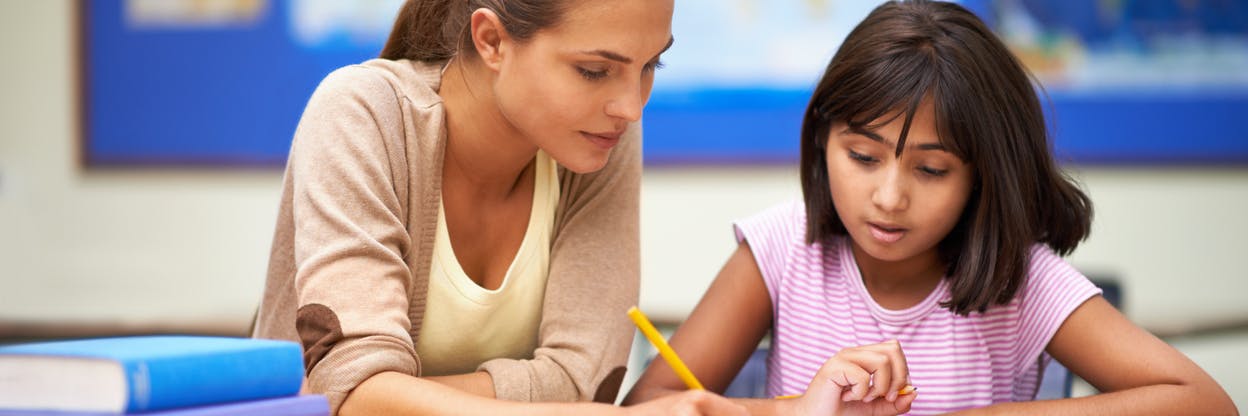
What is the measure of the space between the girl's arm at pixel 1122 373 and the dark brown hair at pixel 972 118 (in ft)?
0.28

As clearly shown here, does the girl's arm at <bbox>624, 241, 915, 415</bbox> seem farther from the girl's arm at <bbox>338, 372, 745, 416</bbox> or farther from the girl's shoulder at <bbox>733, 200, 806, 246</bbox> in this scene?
the girl's arm at <bbox>338, 372, 745, 416</bbox>

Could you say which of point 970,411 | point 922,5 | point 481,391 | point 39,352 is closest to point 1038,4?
point 922,5

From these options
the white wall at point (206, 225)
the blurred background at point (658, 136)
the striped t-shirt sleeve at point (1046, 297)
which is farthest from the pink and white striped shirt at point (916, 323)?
the white wall at point (206, 225)

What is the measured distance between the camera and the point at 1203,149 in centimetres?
283

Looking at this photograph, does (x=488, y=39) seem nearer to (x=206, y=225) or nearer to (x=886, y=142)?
(x=886, y=142)

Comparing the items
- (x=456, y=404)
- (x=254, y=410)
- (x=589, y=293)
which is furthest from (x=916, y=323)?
(x=254, y=410)

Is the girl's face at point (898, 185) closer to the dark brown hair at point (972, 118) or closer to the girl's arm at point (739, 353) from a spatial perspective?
the dark brown hair at point (972, 118)

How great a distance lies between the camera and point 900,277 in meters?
1.43

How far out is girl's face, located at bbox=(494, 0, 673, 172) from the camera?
1.15 meters

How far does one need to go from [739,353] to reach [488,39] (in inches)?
18.1

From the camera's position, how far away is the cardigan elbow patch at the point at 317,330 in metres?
1.05

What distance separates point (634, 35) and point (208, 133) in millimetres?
2144

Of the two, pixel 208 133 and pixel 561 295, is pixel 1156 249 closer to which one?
pixel 561 295

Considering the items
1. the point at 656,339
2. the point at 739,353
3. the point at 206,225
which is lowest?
the point at 206,225
